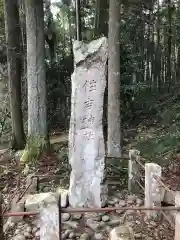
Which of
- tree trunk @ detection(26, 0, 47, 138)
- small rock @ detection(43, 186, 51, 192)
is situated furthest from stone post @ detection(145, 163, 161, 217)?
tree trunk @ detection(26, 0, 47, 138)

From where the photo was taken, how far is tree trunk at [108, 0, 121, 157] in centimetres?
665

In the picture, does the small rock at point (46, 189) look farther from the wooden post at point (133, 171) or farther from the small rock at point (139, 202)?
the small rock at point (139, 202)

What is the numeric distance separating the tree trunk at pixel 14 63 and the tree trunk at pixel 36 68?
106 centimetres

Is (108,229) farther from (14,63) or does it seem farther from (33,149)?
(14,63)

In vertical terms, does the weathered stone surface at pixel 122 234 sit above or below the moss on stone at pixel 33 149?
above

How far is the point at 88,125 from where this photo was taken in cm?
469

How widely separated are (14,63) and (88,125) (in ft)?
16.2

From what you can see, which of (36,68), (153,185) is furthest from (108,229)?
(36,68)

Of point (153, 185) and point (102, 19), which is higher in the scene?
point (102, 19)

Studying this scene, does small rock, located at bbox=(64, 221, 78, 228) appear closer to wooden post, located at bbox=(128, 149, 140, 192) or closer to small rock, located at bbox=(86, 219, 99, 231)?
small rock, located at bbox=(86, 219, 99, 231)

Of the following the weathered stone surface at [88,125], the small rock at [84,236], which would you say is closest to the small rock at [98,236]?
the small rock at [84,236]

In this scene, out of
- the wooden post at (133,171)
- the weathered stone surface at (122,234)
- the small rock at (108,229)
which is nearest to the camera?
the weathered stone surface at (122,234)

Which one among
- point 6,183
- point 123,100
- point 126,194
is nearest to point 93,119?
point 126,194

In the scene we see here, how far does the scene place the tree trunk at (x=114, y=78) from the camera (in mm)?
6648
